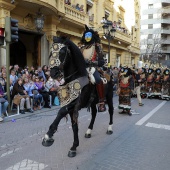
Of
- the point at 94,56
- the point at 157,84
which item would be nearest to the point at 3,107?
the point at 94,56

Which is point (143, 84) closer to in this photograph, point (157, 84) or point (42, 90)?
point (157, 84)

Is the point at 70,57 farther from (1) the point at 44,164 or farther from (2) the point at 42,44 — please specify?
(2) the point at 42,44

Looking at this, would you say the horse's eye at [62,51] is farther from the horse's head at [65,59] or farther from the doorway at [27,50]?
the doorway at [27,50]

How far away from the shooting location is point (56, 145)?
4.99 m

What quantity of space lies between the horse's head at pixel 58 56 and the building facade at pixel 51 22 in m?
8.22

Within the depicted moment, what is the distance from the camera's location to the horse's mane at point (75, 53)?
377 cm

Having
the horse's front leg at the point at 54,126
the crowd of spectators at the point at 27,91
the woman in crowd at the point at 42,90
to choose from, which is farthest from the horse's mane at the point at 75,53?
the woman in crowd at the point at 42,90

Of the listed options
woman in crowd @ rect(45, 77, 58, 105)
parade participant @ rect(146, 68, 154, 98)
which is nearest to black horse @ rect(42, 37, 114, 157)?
woman in crowd @ rect(45, 77, 58, 105)

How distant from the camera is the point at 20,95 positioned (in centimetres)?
862

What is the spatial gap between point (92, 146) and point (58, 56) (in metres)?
2.39

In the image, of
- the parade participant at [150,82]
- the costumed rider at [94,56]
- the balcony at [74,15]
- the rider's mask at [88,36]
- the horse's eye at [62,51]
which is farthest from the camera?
the balcony at [74,15]

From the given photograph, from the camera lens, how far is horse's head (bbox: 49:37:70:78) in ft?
11.6

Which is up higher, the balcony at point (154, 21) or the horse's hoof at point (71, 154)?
the balcony at point (154, 21)

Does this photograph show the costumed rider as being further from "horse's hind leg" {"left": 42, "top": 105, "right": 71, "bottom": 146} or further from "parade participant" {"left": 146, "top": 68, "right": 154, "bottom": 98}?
"parade participant" {"left": 146, "top": 68, "right": 154, "bottom": 98}
